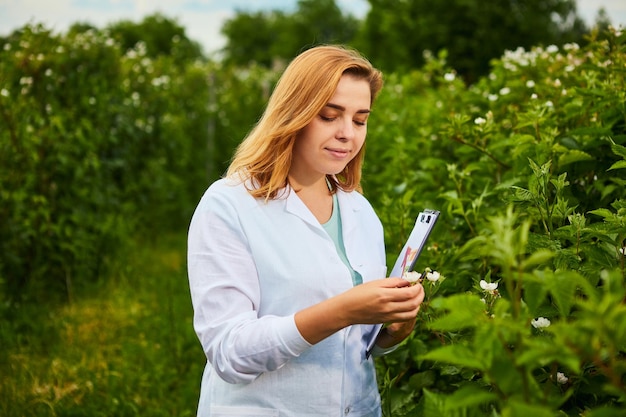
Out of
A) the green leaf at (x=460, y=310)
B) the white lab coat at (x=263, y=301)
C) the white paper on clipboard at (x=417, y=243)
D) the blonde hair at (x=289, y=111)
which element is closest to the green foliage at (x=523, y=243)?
the green leaf at (x=460, y=310)

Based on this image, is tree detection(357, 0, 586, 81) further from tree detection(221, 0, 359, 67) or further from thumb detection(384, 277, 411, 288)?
tree detection(221, 0, 359, 67)

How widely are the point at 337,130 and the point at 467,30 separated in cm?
2171

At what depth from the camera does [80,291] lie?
16.1 feet

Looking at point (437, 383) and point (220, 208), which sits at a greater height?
point (220, 208)

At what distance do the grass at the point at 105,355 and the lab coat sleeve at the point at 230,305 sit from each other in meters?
1.63

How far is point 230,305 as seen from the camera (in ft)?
5.17

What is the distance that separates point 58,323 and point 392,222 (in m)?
2.66

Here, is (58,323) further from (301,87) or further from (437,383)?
(301,87)

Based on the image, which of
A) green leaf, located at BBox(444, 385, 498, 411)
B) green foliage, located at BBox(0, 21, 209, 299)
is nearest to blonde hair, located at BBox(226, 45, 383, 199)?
green leaf, located at BBox(444, 385, 498, 411)

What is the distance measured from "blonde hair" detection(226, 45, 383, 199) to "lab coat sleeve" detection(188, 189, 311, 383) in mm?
149

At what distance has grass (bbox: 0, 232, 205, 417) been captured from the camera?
3268 mm

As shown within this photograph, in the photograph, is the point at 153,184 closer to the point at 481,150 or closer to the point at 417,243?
the point at 481,150

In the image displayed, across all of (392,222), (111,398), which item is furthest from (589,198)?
(111,398)

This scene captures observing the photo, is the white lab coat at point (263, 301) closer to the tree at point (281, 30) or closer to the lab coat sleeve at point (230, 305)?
the lab coat sleeve at point (230, 305)
